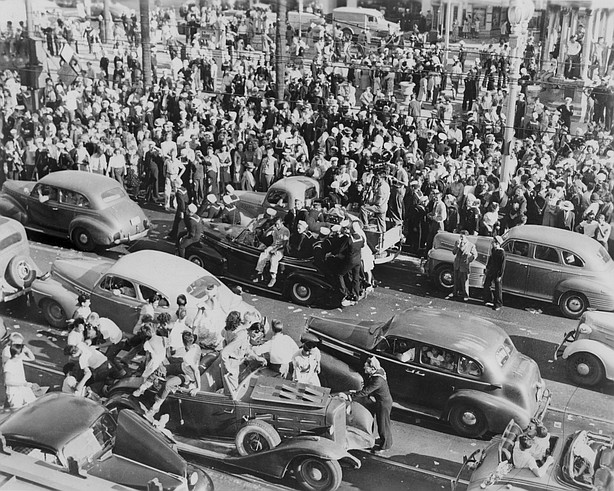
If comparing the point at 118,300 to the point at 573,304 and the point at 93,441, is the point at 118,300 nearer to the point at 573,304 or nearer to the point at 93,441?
the point at 93,441

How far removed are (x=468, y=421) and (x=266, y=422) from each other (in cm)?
218

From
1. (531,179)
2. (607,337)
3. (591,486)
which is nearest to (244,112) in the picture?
(531,179)

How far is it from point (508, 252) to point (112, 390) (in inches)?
210

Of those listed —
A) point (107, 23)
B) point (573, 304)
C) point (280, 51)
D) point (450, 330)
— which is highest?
point (107, 23)

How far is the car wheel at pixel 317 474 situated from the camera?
8156 mm

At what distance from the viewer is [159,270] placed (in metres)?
10.5

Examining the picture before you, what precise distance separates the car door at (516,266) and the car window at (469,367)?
2297 millimetres

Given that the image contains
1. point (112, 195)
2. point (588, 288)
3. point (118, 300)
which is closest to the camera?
point (588, 288)

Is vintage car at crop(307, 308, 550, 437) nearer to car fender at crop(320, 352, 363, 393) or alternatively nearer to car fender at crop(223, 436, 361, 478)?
car fender at crop(320, 352, 363, 393)

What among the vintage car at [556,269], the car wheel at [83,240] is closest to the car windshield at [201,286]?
the car wheel at [83,240]

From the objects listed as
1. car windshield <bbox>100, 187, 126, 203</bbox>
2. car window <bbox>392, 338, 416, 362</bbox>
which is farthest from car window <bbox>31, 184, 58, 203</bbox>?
car window <bbox>392, 338, 416, 362</bbox>

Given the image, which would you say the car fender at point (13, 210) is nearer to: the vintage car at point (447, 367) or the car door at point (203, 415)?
the car door at point (203, 415)

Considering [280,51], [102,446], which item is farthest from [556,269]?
[102,446]

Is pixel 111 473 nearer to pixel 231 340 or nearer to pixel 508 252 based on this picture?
pixel 231 340
